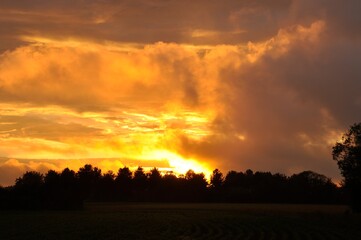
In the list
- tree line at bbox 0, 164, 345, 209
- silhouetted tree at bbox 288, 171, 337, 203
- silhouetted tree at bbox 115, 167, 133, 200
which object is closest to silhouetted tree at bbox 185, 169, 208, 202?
tree line at bbox 0, 164, 345, 209

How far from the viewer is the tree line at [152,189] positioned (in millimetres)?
103562

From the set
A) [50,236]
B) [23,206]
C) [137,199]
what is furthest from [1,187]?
[137,199]

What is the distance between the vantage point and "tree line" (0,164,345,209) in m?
104

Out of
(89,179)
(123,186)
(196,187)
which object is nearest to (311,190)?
(196,187)

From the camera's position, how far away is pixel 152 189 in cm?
19500

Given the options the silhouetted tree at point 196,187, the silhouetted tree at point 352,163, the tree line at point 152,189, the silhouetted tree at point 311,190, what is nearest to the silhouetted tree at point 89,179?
the tree line at point 152,189

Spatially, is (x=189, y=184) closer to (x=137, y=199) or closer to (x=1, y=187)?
(x=137, y=199)

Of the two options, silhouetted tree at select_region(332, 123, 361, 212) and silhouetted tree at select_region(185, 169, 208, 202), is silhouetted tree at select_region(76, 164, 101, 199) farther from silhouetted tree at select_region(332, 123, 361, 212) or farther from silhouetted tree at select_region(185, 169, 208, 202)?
silhouetted tree at select_region(332, 123, 361, 212)

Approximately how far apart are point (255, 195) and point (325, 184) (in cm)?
2610

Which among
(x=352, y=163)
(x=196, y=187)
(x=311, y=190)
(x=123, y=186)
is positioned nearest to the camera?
(x=352, y=163)

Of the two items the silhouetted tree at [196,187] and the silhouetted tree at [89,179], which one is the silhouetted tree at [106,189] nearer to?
the silhouetted tree at [89,179]

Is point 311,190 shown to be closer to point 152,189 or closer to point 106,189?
point 152,189

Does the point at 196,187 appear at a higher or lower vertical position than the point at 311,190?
higher

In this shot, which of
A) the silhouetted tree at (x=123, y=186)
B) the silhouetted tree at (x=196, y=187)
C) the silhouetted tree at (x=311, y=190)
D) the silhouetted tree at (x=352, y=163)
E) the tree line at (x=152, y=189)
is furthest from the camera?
the silhouetted tree at (x=123, y=186)
